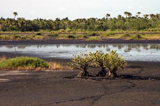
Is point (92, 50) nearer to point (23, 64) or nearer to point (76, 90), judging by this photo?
point (23, 64)

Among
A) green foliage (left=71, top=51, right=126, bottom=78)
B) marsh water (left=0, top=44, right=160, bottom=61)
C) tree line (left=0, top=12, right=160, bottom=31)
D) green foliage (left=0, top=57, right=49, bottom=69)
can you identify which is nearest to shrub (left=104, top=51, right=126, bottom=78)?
green foliage (left=71, top=51, right=126, bottom=78)

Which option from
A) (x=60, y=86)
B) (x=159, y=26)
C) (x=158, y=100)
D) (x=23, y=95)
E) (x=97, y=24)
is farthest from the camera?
(x=97, y=24)

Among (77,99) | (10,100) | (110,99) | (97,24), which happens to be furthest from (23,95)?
(97,24)

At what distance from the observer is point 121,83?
56.4ft

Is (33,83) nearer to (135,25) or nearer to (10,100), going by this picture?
(10,100)

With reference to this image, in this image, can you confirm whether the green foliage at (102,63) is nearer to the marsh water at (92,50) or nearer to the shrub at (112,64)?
the shrub at (112,64)

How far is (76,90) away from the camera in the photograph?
15398 mm

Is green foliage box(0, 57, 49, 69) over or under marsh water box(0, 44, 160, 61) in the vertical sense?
over

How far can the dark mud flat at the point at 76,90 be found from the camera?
13.0 metres

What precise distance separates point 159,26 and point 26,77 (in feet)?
361

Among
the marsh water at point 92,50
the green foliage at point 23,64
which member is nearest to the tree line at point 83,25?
the marsh water at point 92,50

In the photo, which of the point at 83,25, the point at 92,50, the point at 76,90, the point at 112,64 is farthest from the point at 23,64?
the point at 83,25

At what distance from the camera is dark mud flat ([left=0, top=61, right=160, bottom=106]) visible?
42.5ft

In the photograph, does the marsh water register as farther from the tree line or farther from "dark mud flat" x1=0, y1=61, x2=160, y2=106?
the tree line
